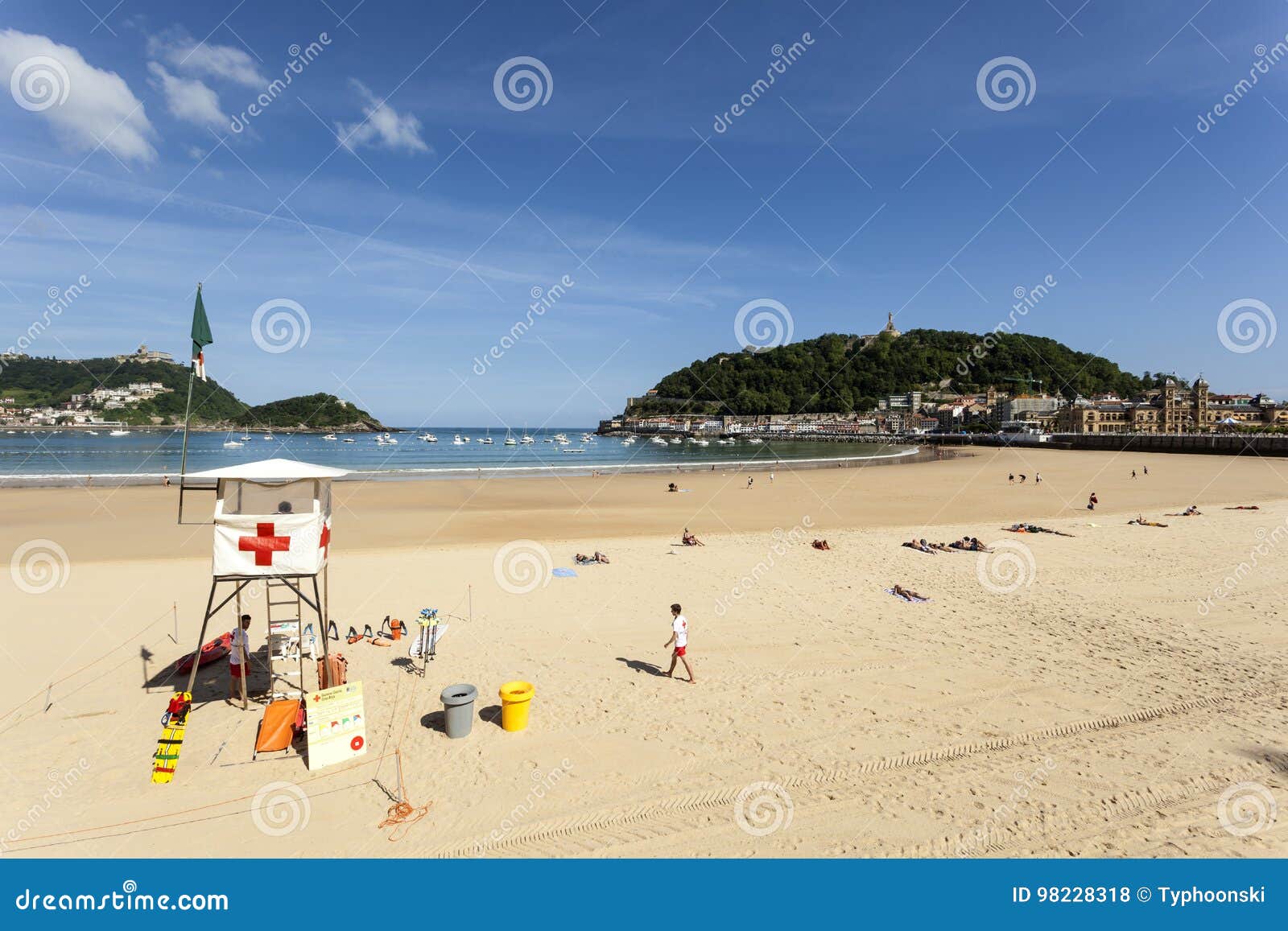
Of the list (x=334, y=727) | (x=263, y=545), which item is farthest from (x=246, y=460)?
(x=334, y=727)

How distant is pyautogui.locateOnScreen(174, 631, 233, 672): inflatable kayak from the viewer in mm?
8266

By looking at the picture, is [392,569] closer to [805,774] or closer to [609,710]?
[609,710]

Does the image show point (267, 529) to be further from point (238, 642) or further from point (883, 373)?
point (883, 373)

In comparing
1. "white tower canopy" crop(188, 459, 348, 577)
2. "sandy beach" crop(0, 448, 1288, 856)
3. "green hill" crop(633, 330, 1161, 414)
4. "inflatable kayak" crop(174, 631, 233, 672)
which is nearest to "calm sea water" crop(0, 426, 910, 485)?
"sandy beach" crop(0, 448, 1288, 856)

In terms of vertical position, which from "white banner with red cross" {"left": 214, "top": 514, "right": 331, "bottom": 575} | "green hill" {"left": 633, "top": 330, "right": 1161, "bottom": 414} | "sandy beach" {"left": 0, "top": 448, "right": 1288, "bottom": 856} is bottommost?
"sandy beach" {"left": 0, "top": 448, "right": 1288, "bottom": 856}

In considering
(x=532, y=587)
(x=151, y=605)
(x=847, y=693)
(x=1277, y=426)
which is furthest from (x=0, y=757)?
(x=1277, y=426)

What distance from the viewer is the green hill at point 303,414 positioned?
165250 mm

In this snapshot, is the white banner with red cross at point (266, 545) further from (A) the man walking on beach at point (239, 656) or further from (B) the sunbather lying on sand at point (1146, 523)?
(B) the sunbather lying on sand at point (1146, 523)

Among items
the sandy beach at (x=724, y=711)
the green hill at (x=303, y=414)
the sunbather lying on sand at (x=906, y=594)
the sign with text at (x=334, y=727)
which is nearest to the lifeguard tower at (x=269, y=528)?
the sign with text at (x=334, y=727)

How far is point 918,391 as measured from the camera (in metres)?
180

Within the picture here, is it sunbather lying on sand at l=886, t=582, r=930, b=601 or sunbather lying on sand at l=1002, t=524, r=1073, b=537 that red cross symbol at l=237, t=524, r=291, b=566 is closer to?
sunbather lying on sand at l=886, t=582, r=930, b=601

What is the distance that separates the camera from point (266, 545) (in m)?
6.77

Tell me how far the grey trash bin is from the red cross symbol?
252cm

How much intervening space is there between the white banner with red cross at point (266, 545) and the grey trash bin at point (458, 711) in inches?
85.9
